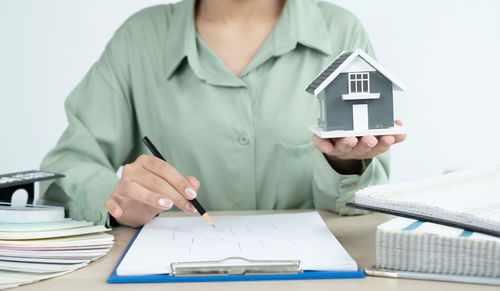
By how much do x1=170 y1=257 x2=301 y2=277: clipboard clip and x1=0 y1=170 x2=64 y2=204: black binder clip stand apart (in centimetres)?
40

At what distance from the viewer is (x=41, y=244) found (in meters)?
0.84

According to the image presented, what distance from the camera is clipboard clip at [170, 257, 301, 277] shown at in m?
0.74

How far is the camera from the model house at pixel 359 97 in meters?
0.95

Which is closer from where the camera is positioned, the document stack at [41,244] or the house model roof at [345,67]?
the document stack at [41,244]

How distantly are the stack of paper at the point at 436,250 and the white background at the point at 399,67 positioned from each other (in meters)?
1.56

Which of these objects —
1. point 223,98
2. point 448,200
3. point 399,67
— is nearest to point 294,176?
point 223,98

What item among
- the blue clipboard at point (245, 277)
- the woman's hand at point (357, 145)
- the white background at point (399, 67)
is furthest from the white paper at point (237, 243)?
the white background at point (399, 67)

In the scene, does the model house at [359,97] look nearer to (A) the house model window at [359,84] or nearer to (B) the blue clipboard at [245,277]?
(A) the house model window at [359,84]

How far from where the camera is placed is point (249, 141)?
1369mm

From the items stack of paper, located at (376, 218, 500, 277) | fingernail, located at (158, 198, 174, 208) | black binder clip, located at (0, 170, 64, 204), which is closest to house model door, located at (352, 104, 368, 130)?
stack of paper, located at (376, 218, 500, 277)

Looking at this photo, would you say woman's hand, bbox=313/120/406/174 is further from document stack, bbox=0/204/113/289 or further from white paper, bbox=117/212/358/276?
document stack, bbox=0/204/113/289

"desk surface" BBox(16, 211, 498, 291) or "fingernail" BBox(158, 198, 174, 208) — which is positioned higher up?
"fingernail" BBox(158, 198, 174, 208)

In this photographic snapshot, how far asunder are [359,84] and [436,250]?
1.15ft

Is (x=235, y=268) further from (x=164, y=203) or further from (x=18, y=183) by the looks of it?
(x=18, y=183)
